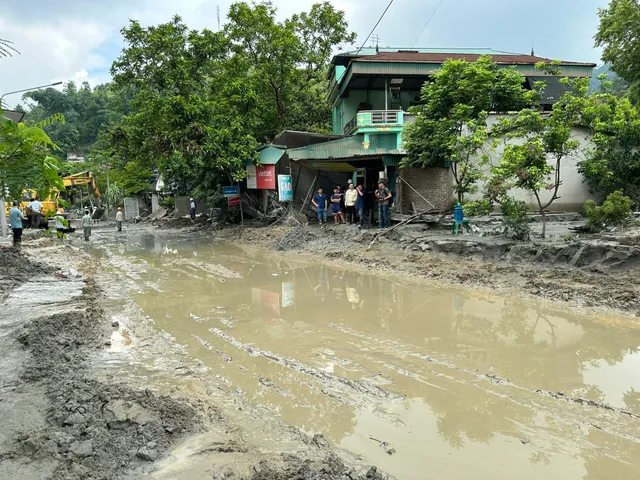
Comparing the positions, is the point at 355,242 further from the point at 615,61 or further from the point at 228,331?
the point at 615,61

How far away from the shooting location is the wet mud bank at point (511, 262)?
7.60 m

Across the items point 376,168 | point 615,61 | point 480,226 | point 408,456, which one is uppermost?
point 615,61

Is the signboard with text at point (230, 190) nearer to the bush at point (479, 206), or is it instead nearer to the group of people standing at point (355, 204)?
the group of people standing at point (355, 204)

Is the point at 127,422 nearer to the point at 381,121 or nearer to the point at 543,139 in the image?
the point at 543,139

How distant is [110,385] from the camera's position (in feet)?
14.1

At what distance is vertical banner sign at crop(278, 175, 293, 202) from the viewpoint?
60.1 feet

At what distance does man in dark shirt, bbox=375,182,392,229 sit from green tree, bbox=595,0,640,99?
13.5 m

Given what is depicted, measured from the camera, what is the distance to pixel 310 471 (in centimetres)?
294

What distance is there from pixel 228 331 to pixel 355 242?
761cm

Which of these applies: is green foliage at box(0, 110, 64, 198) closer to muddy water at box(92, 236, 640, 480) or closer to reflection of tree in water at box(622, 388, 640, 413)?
muddy water at box(92, 236, 640, 480)

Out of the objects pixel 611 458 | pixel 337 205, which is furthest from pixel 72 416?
pixel 337 205

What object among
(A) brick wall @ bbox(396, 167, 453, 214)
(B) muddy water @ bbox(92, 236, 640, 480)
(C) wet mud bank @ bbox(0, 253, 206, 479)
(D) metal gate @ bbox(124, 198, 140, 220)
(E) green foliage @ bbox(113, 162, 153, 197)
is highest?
(E) green foliage @ bbox(113, 162, 153, 197)

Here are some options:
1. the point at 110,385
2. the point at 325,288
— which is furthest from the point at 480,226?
the point at 110,385

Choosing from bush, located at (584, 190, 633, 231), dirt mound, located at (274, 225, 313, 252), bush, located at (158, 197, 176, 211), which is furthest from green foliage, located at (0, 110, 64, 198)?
bush, located at (158, 197, 176, 211)
